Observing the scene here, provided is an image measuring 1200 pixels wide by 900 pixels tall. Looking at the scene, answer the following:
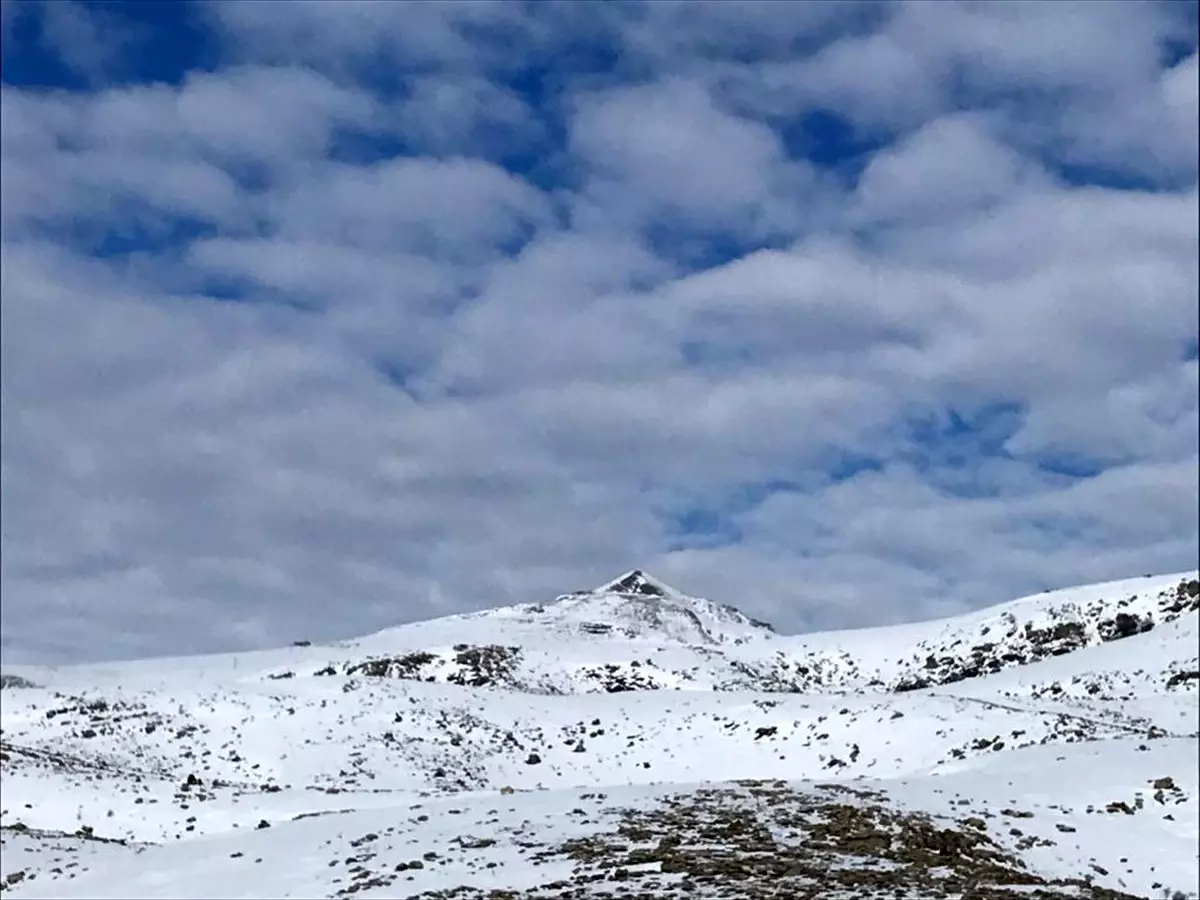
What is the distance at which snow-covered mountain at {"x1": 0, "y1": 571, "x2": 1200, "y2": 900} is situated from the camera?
733 inches

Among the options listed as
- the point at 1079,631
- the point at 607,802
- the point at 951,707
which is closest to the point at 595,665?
the point at 1079,631

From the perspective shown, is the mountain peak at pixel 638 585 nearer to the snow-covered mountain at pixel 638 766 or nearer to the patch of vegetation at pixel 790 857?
the snow-covered mountain at pixel 638 766

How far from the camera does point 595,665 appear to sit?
66.5 metres

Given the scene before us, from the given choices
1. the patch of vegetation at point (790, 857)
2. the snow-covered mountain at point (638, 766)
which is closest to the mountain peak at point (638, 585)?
the snow-covered mountain at point (638, 766)

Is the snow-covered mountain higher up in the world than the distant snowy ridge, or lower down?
lower down

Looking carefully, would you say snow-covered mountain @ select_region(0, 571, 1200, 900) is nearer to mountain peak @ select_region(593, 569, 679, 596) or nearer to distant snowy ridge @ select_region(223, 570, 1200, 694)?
distant snowy ridge @ select_region(223, 570, 1200, 694)

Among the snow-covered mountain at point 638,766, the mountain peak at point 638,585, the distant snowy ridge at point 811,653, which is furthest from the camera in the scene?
the mountain peak at point 638,585

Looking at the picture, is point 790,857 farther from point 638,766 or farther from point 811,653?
point 811,653

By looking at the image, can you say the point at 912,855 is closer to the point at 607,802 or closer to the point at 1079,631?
the point at 607,802

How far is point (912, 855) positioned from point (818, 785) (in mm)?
7683

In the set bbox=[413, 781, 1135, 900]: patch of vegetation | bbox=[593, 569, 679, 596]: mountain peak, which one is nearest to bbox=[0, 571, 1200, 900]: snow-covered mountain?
bbox=[413, 781, 1135, 900]: patch of vegetation

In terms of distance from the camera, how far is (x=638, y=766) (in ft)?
132

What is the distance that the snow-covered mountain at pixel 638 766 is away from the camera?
1861 cm

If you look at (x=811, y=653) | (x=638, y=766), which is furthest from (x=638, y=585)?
(x=638, y=766)
